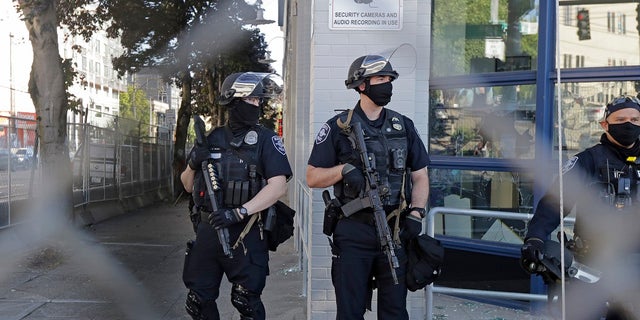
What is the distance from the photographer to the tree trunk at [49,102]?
9.34 m

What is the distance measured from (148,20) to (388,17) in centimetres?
1908

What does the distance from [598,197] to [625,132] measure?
0.37m

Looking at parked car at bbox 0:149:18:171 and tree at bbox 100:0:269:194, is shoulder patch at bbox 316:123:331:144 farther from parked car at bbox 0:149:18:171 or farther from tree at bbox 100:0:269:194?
tree at bbox 100:0:269:194

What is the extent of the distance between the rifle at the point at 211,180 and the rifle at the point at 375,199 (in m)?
0.85

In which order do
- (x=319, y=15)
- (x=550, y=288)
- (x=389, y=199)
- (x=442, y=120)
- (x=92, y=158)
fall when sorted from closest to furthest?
(x=550, y=288) → (x=389, y=199) → (x=319, y=15) → (x=442, y=120) → (x=92, y=158)

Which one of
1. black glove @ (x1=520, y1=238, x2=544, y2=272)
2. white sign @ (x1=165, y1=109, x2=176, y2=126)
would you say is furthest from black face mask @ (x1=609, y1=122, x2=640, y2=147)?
white sign @ (x1=165, y1=109, x2=176, y2=126)

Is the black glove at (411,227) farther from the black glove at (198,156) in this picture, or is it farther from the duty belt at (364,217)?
the black glove at (198,156)

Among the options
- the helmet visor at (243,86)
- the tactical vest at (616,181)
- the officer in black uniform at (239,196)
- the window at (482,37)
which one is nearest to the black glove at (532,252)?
the tactical vest at (616,181)

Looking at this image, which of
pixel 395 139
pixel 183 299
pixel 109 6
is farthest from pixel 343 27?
pixel 109 6

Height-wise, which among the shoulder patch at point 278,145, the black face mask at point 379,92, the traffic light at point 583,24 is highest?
the traffic light at point 583,24

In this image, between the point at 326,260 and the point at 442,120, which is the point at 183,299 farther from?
the point at 442,120

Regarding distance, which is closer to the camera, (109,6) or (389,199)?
(389,199)

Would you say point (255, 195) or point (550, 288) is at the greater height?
point (255, 195)

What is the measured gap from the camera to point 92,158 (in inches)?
572
